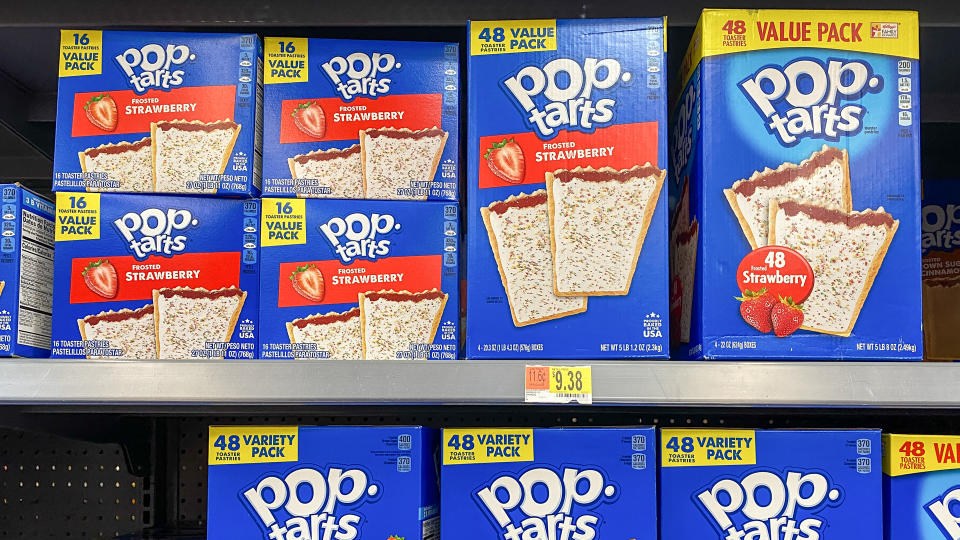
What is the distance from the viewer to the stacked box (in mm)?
1596

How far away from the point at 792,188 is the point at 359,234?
2.21 feet

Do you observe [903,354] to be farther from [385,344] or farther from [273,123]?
[273,123]

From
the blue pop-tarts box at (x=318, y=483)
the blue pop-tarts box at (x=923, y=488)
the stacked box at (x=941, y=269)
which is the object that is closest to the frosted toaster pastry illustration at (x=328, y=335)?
the blue pop-tarts box at (x=318, y=483)

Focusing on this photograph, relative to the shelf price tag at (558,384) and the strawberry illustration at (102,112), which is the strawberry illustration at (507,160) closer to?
the shelf price tag at (558,384)

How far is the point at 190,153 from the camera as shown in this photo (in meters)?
1.37

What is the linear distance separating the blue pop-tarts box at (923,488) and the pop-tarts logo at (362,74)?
3.22 ft

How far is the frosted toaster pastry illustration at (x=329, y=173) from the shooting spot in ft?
4.49

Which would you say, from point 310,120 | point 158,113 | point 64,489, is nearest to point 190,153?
point 158,113

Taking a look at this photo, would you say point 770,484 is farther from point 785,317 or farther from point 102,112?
point 102,112

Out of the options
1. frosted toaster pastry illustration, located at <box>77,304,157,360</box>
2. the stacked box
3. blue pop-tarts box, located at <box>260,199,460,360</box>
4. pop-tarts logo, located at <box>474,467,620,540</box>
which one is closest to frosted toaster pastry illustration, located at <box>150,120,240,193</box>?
blue pop-tarts box, located at <box>260,199,460,360</box>

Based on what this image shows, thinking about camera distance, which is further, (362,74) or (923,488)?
(362,74)

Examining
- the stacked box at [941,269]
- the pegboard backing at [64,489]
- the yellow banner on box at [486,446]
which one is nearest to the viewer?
the yellow banner on box at [486,446]

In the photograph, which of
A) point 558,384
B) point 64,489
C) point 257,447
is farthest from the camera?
point 64,489

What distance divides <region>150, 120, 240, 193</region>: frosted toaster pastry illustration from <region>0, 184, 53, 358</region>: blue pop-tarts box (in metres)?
0.22
